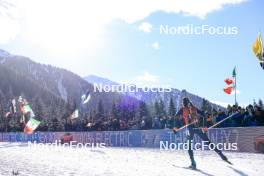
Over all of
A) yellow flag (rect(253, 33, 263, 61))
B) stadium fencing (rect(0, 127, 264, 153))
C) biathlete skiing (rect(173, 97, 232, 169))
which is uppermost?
yellow flag (rect(253, 33, 263, 61))

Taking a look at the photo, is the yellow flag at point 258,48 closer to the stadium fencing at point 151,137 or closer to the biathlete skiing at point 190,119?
the stadium fencing at point 151,137

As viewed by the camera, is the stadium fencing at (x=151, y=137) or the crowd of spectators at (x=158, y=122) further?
the crowd of spectators at (x=158, y=122)

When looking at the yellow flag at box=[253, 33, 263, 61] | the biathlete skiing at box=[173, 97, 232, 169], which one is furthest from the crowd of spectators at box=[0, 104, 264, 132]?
the yellow flag at box=[253, 33, 263, 61]

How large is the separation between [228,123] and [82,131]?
15.8 metres

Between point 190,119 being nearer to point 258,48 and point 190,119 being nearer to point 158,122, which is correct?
point 258,48

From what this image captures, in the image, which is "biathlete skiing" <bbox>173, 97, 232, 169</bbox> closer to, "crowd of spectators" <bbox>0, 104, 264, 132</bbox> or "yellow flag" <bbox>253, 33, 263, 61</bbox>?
"crowd of spectators" <bbox>0, 104, 264, 132</bbox>

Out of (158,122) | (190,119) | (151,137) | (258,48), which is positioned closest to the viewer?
(190,119)

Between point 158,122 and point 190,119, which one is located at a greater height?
point 158,122

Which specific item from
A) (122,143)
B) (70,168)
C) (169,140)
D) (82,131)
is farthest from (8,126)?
(70,168)

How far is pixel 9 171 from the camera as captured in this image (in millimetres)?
11609

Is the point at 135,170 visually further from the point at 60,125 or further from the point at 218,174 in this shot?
the point at 60,125

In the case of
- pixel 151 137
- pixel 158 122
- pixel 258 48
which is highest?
pixel 258 48

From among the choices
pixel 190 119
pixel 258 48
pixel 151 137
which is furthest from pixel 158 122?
pixel 190 119

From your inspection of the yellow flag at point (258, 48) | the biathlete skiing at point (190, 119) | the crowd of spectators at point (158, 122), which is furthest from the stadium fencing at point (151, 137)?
the biathlete skiing at point (190, 119)
